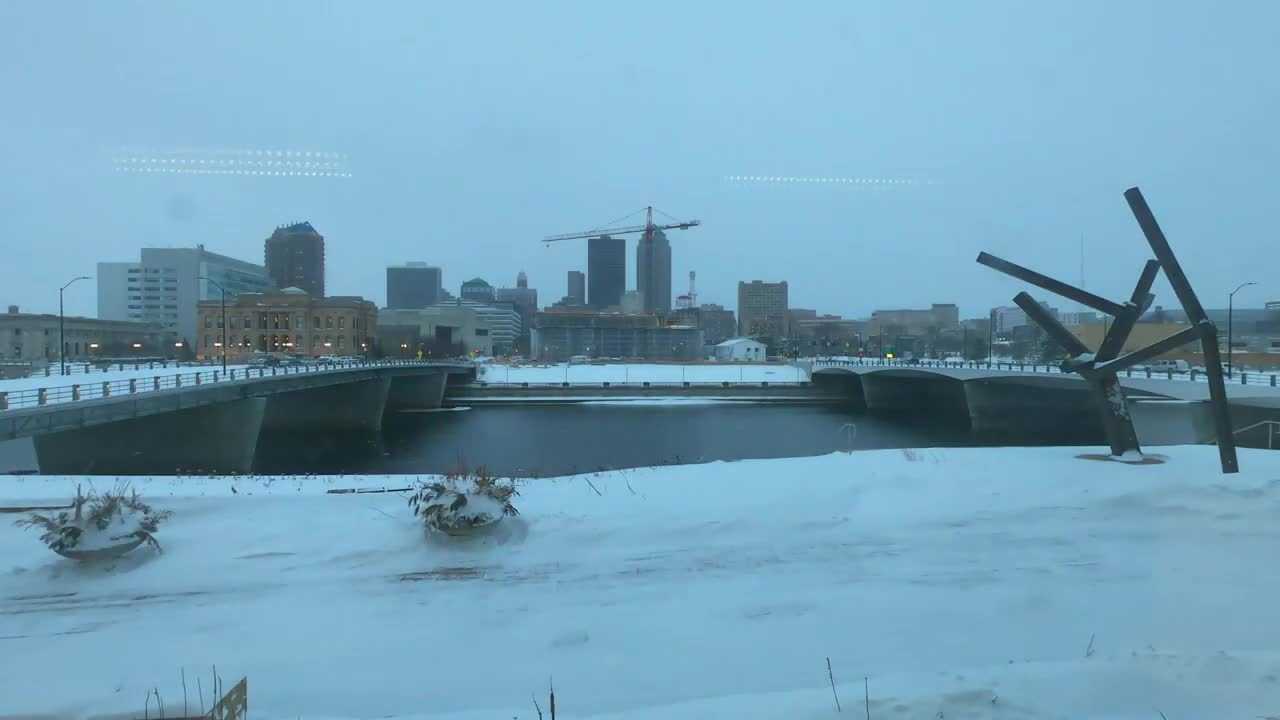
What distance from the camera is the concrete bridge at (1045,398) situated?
92.8 ft

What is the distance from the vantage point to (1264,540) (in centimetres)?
838

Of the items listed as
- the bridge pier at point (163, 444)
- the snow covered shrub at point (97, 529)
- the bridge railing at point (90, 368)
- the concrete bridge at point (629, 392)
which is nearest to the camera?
the snow covered shrub at point (97, 529)

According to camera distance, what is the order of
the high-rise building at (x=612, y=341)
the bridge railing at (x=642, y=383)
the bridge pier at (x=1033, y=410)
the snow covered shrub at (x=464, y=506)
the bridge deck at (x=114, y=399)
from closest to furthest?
1. the snow covered shrub at (x=464, y=506)
2. the bridge deck at (x=114, y=399)
3. the bridge pier at (x=1033, y=410)
4. the bridge railing at (x=642, y=383)
5. the high-rise building at (x=612, y=341)

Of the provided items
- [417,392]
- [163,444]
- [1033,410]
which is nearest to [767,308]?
[417,392]

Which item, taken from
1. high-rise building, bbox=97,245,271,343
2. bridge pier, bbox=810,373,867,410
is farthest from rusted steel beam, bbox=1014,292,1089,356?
high-rise building, bbox=97,245,271,343

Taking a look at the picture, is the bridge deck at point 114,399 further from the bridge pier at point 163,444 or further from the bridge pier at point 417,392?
the bridge pier at point 417,392

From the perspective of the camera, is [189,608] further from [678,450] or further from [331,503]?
[678,450]

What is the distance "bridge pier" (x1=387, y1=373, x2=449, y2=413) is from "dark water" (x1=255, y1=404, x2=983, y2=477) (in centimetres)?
714

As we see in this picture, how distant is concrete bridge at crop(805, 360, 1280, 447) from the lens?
28297 millimetres

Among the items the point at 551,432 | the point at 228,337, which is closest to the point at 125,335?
the point at 228,337

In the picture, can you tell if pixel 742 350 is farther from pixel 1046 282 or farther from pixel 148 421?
pixel 1046 282

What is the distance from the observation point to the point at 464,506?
28.8ft

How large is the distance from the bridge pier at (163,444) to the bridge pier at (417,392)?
39.5m

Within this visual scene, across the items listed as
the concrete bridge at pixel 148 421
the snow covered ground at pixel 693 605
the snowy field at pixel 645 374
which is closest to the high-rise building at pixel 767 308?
the snowy field at pixel 645 374
